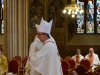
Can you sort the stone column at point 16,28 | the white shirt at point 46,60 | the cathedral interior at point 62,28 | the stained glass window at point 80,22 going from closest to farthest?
1. the white shirt at point 46,60
2. the stone column at point 16,28
3. the cathedral interior at point 62,28
4. the stained glass window at point 80,22

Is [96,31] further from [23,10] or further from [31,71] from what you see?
[31,71]

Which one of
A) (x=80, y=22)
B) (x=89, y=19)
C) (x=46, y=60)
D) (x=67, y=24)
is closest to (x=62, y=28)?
(x=67, y=24)

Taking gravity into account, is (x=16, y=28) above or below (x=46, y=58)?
above

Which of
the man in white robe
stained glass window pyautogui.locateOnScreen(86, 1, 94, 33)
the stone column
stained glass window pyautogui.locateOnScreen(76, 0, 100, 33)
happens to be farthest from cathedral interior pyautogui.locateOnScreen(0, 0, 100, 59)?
the man in white robe

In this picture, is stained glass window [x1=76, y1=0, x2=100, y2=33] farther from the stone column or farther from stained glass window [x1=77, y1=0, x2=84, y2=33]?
the stone column

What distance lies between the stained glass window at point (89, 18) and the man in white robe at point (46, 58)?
11.8m

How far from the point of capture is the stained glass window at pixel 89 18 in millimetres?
16234

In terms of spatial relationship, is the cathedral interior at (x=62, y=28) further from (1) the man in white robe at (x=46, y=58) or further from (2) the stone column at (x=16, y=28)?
(1) the man in white robe at (x=46, y=58)

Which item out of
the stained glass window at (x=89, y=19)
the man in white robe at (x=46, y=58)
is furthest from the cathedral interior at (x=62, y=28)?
the man in white robe at (x=46, y=58)

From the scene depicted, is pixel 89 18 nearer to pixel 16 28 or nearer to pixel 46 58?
pixel 16 28


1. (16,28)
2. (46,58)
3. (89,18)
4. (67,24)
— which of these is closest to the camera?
(46,58)

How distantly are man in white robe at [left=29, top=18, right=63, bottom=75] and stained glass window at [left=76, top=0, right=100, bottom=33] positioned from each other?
1179 centimetres

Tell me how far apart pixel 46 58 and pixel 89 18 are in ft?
40.0

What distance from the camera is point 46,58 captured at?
444 centimetres
